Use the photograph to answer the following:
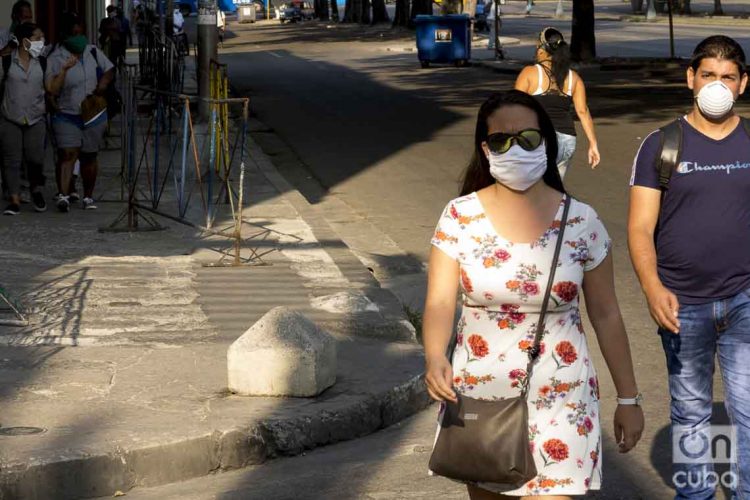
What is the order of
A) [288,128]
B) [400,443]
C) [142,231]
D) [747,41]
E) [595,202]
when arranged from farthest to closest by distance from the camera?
[747,41]
[288,128]
[595,202]
[142,231]
[400,443]

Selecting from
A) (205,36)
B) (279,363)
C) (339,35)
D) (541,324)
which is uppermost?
(339,35)

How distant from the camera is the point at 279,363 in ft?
22.8

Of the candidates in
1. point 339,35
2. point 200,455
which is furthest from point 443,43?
point 200,455

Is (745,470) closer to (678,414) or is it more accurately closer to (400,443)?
(678,414)

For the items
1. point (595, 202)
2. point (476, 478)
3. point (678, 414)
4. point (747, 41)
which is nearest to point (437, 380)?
point (476, 478)

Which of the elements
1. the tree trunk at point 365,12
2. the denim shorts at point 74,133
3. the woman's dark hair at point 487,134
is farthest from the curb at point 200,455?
the tree trunk at point 365,12

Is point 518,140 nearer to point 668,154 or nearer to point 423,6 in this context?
point 668,154

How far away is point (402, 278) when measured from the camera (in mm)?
10961

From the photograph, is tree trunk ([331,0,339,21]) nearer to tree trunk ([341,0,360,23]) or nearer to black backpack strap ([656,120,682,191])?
tree trunk ([341,0,360,23])

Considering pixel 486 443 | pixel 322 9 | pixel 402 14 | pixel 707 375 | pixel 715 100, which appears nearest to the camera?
pixel 486 443

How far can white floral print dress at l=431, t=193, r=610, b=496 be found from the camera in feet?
13.1

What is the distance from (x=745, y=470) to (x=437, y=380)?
5.32ft

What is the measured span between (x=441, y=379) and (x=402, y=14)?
2361 inches

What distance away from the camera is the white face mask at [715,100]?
16.3 ft
